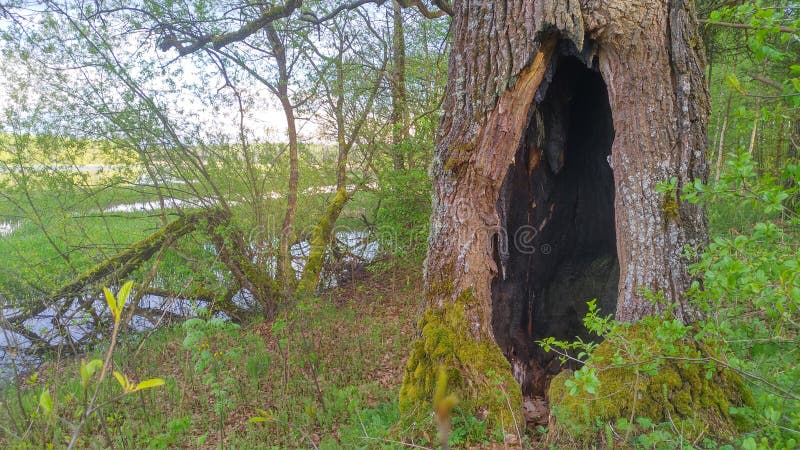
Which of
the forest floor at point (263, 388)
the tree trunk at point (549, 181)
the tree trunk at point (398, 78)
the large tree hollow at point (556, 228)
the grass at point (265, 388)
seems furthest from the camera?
the tree trunk at point (398, 78)

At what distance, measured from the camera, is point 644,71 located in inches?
114

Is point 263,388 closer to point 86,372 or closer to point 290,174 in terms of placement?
point 290,174

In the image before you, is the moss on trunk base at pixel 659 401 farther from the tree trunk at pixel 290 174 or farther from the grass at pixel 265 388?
the tree trunk at pixel 290 174

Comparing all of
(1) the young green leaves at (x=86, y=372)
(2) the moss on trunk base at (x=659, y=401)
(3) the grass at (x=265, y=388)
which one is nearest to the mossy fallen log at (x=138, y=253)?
(3) the grass at (x=265, y=388)

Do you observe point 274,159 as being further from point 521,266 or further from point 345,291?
point 521,266

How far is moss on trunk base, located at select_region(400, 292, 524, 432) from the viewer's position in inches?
122

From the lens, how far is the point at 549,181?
4066mm

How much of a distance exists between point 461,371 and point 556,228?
1692mm

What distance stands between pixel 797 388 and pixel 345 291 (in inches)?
251

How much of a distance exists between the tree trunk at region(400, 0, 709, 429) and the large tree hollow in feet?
0.04

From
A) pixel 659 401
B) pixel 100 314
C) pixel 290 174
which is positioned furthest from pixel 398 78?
Answer: pixel 659 401


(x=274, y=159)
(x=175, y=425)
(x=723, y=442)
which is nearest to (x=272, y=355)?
(x=175, y=425)

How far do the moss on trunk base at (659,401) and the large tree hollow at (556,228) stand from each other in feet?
3.24

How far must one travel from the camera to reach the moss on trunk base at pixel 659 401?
268 cm
